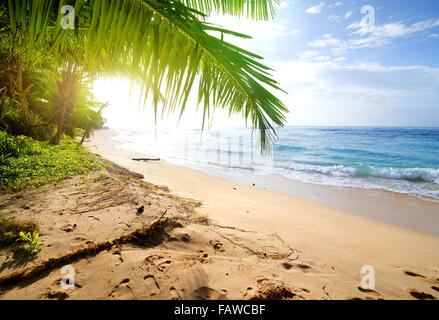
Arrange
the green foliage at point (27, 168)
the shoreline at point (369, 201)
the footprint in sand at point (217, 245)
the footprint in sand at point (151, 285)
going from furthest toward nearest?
the shoreline at point (369, 201) → the green foliage at point (27, 168) → the footprint in sand at point (217, 245) → the footprint in sand at point (151, 285)

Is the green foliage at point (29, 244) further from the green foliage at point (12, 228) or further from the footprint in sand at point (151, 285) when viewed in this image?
the footprint in sand at point (151, 285)

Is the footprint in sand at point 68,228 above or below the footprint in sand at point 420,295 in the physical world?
above

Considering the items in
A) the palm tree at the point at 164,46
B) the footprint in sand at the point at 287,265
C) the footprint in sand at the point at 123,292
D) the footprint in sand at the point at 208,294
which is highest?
the palm tree at the point at 164,46

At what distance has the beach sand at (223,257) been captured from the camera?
5.34ft

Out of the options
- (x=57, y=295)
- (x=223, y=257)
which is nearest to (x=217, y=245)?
(x=223, y=257)

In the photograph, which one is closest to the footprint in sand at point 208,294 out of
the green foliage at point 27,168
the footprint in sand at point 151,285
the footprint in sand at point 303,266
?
the footprint in sand at point 151,285

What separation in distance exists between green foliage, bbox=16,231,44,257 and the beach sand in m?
0.11

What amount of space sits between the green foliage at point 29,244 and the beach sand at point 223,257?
105mm

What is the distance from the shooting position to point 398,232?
4348 mm

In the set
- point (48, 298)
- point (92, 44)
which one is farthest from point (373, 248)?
point (92, 44)

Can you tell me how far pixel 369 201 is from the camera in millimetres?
6637
